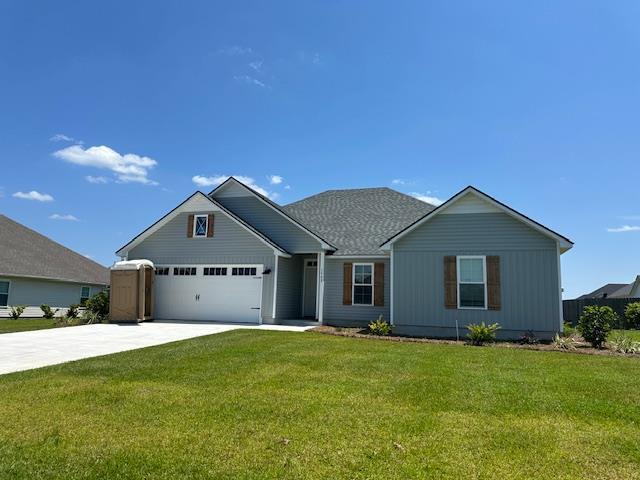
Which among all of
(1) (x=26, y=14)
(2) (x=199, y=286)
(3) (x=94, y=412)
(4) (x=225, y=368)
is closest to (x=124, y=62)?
(1) (x=26, y=14)

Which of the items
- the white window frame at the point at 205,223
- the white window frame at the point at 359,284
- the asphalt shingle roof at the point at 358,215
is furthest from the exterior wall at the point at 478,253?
the white window frame at the point at 205,223

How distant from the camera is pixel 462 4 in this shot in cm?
1227

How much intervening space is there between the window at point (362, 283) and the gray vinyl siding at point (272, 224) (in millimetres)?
1802

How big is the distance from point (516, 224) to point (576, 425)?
34.3 feet

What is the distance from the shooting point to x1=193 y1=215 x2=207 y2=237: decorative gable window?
1914 centimetres

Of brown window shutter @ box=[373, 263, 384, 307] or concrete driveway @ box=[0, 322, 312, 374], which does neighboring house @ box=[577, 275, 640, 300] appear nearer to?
brown window shutter @ box=[373, 263, 384, 307]

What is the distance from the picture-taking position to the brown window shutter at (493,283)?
14.5m

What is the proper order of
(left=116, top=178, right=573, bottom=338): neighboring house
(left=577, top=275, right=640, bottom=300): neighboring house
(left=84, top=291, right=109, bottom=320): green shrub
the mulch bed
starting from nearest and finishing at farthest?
the mulch bed
(left=116, top=178, right=573, bottom=338): neighboring house
(left=84, top=291, right=109, bottom=320): green shrub
(left=577, top=275, right=640, bottom=300): neighboring house

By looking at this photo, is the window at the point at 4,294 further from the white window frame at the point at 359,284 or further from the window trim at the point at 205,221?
the white window frame at the point at 359,284

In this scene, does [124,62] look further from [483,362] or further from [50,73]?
[483,362]

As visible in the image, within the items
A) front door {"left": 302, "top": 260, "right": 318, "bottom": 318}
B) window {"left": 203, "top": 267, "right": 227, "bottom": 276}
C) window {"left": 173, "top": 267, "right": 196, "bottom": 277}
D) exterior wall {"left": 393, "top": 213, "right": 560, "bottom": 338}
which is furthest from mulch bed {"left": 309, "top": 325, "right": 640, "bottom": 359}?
window {"left": 173, "top": 267, "right": 196, "bottom": 277}

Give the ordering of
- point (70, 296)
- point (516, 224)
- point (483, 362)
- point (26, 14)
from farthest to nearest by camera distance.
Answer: point (70, 296), point (516, 224), point (26, 14), point (483, 362)

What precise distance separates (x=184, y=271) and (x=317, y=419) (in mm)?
15130

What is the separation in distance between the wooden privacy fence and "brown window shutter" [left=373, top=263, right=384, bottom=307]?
13.2 meters
